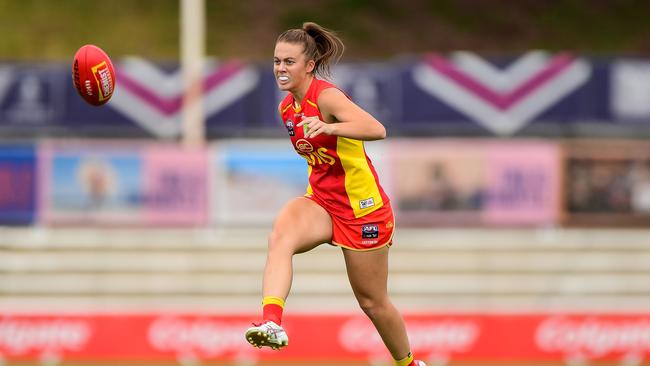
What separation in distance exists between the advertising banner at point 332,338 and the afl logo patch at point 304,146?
745 cm

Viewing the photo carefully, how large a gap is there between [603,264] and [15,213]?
7998 mm

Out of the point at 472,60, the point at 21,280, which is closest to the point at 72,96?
the point at 21,280

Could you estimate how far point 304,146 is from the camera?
7055 millimetres

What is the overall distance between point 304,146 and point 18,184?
33.2 ft

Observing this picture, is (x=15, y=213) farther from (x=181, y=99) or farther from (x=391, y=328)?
(x=391, y=328)

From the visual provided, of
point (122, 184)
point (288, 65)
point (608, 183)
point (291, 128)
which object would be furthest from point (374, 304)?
point (608, 183)

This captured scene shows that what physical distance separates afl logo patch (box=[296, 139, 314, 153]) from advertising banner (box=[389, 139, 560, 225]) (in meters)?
9.20

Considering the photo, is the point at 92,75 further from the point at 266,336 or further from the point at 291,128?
the point at 266,336

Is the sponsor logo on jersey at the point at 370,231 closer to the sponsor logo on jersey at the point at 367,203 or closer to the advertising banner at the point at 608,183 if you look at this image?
the sponsor logo on jersey at the point at 367,203

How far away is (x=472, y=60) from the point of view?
17922 millimetres

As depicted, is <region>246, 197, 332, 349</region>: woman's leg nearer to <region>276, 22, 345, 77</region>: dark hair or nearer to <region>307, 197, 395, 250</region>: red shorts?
<region>307, 197, 395, 250</region>: red shorts

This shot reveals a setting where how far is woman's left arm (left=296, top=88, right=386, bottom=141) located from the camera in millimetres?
6543

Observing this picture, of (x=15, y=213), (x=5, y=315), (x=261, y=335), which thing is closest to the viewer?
(x=261, y=335)

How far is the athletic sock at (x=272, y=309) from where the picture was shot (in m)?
6.64
